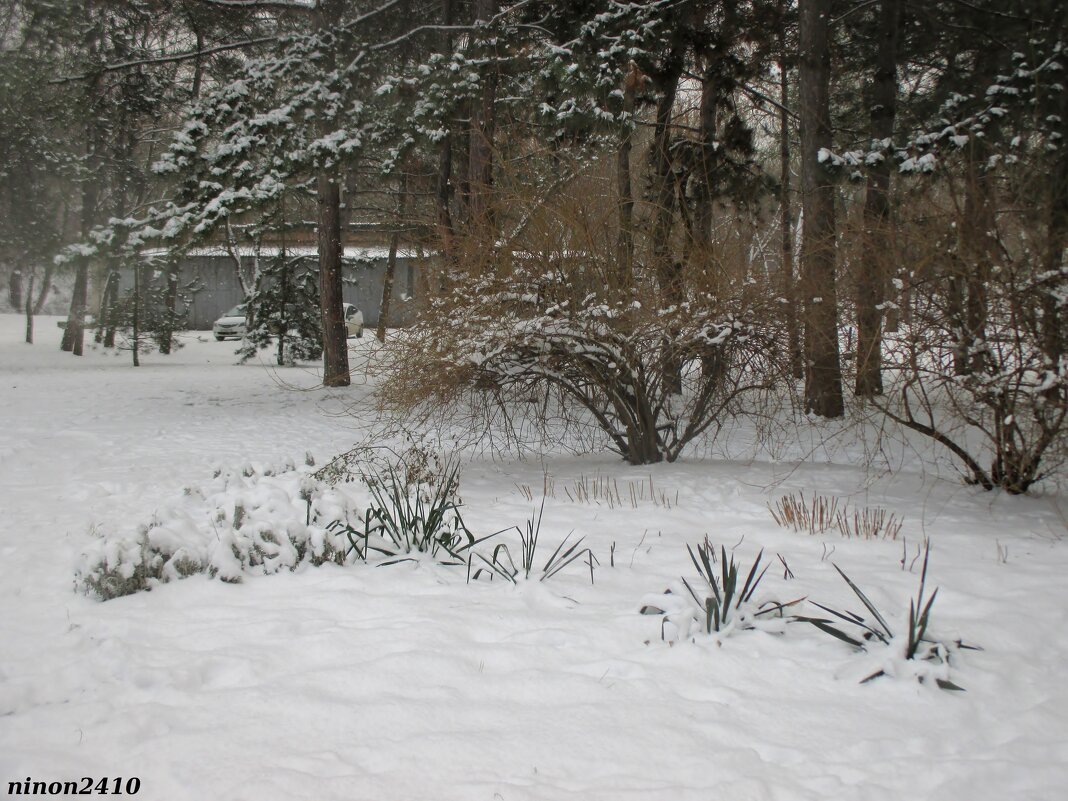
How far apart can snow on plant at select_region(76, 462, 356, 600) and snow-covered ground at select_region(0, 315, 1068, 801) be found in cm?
10

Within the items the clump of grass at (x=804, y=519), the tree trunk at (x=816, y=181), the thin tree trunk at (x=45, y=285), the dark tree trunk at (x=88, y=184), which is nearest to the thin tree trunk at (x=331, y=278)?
the dark tree trunk at (x=88, y=184)

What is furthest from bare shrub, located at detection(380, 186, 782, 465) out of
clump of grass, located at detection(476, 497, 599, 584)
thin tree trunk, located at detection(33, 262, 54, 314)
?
thin tree trunk, located at detection(33, 262, 54, 314)

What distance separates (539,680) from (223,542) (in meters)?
2.11

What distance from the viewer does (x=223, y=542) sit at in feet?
13.7

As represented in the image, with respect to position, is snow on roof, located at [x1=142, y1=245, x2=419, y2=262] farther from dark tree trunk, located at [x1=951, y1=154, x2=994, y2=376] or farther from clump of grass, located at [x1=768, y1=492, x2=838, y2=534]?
dark tree trunk, located at [x1=951, y1=154, x2=994, y2=376]

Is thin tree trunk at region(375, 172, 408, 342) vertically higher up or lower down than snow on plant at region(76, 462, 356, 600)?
higher up

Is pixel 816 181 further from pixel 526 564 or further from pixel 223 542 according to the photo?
pixel 223 542

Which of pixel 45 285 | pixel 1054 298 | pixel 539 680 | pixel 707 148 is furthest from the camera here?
pixel 45 285

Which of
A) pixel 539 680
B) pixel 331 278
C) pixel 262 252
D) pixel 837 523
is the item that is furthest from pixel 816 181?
pixel 262 252

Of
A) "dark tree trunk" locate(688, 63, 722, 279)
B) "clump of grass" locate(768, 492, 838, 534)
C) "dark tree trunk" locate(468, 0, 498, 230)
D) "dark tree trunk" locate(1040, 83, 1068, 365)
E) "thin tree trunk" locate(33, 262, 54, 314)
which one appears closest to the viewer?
"clump of grass" locate(768, 492, 838, 534)

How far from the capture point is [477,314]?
22.5 feet

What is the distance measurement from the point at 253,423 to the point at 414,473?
5.70m

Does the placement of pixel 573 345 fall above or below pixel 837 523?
above

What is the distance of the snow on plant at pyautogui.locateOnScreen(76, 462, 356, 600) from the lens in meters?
3.96
